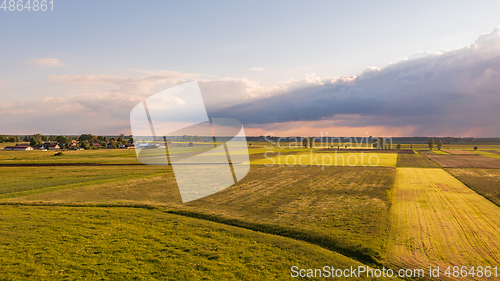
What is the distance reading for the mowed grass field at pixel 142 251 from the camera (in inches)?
456

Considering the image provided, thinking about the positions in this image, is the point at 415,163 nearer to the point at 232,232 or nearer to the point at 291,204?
the point at 291,204

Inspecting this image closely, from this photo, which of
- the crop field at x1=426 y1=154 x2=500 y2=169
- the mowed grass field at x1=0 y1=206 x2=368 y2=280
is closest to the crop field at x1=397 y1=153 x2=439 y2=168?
the crop field at x1=426 y1=154 x2=500 y2=169

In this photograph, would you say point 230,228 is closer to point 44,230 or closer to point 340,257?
point 340,257

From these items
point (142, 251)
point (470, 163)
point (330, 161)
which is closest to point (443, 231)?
point (142, 251)

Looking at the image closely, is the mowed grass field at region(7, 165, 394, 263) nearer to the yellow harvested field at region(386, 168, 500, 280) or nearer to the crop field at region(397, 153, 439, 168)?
the yellow harvested field at region(386, 168, 500, 280)

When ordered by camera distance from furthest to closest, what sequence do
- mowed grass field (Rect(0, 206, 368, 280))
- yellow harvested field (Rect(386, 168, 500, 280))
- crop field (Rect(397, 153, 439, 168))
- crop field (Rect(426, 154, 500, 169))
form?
crop field (Rect(397, 153, 439, 168))
crop field (Rect(426, 154, 500, 169))
yellow harvested field (Rect(386, 168, 500, 280))
mowed grass field (Rect(0, 206, 368, 280))

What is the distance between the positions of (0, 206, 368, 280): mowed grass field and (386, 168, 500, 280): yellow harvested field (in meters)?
4.26

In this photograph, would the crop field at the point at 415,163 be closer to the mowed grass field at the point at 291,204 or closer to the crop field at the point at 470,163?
the crop field at the point at 470,163

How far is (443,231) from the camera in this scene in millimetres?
17891

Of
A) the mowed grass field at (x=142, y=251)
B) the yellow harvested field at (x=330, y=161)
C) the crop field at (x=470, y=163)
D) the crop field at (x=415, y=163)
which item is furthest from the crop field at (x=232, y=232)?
the crop field at (x=470, y=163)

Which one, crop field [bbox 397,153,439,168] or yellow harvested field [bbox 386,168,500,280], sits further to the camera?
crop field [bbox 397,153,439,168]

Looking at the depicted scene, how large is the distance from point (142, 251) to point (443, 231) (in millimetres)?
19987

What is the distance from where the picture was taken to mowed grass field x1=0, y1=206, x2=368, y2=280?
1159 cm

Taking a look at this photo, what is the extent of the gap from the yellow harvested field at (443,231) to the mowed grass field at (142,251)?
168 inches
